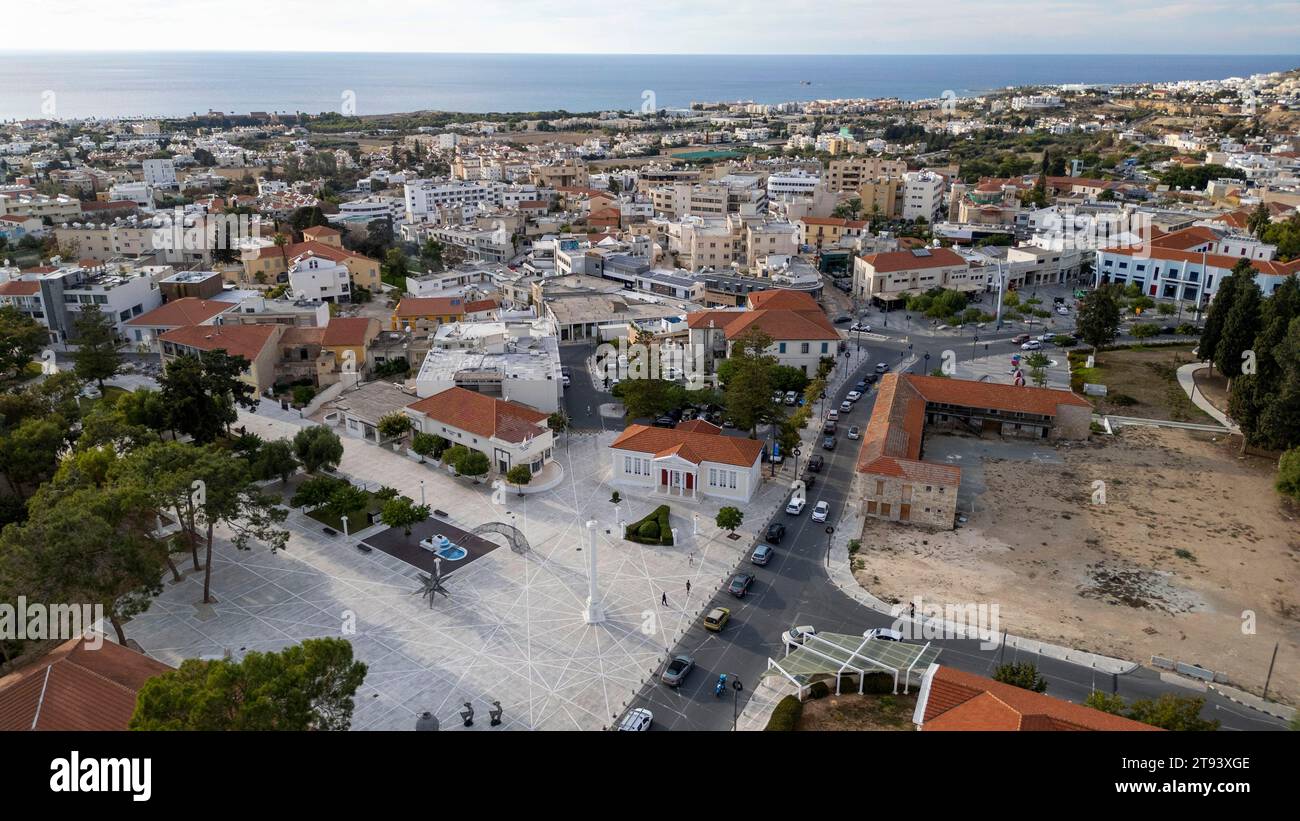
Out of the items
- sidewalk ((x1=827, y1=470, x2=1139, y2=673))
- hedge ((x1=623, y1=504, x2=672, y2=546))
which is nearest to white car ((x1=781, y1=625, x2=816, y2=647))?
sidewalk ((x1=827, y1=470, x2=1139, y2=673))

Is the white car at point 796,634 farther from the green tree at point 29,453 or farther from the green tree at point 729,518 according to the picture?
the green tree at point 29,453

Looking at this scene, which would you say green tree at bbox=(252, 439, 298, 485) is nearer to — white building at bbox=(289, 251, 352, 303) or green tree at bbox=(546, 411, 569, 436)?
green tree at bbox=(546, 411, 569, 436)

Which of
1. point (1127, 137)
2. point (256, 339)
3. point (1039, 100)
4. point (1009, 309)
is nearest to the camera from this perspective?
point (256, 339)

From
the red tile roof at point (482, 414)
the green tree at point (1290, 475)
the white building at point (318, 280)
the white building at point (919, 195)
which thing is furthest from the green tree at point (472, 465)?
the white building at point (919, 195)

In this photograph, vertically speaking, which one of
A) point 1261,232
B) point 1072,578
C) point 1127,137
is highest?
point 1127,137
